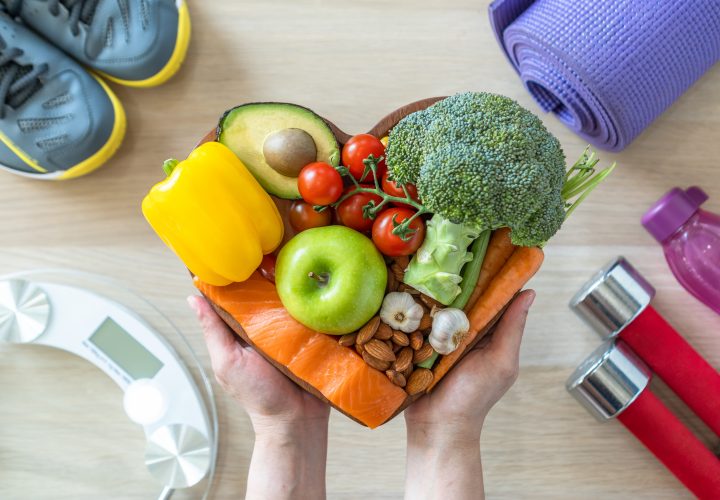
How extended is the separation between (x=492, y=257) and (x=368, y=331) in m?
0.19

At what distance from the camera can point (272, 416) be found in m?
0.88

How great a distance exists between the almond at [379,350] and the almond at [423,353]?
34 millimetres

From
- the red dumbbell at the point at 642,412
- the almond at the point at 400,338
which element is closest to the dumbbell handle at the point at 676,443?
the red dumbbell at the point at 642,412

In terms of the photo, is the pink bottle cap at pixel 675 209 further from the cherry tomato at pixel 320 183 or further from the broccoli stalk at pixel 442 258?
the cherry tomato at pixel 320 183

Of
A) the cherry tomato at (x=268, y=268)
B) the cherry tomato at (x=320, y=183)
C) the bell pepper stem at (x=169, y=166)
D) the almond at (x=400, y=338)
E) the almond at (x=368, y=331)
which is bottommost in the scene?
the almond at (x=400, y=338)

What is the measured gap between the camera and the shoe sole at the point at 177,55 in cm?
101

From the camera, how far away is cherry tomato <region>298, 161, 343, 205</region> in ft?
2.49

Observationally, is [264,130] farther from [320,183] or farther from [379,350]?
[379,350]

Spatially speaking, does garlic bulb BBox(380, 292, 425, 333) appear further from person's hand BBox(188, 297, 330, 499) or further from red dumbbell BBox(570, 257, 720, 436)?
red dumbbell BBox(570, 257, 720, 436)

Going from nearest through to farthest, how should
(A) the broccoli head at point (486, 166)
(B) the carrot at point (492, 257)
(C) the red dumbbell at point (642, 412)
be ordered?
(A) the broccoli head at point (486, 166)
(B) the carrot at point (492, 257)
(C) the red dumbbell at point (642, 412)

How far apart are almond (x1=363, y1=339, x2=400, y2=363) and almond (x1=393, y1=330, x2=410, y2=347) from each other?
0.01 m

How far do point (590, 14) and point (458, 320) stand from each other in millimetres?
466

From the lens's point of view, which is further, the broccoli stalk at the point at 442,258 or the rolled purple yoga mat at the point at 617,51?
the rolled purple yoga mat at the point at 617,51

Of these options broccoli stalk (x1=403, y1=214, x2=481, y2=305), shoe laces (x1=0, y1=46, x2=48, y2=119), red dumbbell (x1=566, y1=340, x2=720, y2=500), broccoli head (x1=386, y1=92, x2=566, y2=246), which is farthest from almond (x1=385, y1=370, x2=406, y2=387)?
shoe laces (x1=0, y1=46, x2=48, y2=119)
